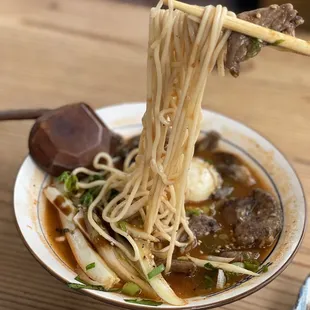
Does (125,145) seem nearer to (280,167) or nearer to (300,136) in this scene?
(280,167)

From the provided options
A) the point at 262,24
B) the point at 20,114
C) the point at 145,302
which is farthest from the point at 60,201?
the point at 262,24

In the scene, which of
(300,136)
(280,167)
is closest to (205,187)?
(280,167)

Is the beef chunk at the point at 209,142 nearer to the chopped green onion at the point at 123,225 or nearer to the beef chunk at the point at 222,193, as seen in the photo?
the beef chunk at the point at 222,193

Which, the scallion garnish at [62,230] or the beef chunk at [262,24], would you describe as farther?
the scallion garnish at [62,230]

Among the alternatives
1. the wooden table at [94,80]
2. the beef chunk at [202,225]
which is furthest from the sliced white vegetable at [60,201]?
the beef chunk at [202,225]

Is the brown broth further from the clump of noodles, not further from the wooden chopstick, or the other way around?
the wooden chopstick
